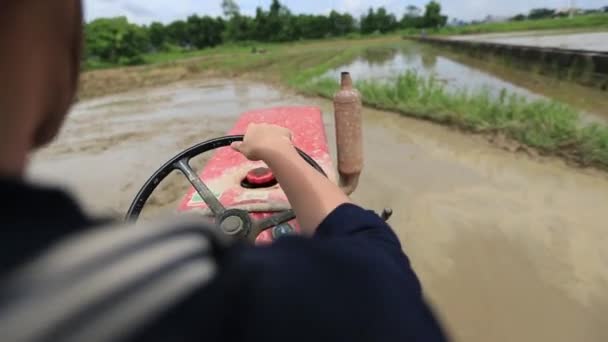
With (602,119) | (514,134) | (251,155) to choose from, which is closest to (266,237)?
(251,155)

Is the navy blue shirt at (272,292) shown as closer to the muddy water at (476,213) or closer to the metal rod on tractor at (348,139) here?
the muddy water at (476,213)

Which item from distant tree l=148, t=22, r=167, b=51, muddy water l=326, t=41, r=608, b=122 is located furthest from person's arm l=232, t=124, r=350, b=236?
distant tree l=148, t=22, r=167, b=51

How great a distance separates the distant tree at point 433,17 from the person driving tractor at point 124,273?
62623 millimetres

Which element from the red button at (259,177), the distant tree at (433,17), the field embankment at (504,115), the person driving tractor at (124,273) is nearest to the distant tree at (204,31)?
the distant tree at (433,17)

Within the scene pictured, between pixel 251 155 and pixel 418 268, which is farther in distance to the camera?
pixel 418 268

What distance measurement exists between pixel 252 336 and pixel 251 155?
2.66 feet

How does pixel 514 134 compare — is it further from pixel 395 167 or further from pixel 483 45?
pixel 483 45

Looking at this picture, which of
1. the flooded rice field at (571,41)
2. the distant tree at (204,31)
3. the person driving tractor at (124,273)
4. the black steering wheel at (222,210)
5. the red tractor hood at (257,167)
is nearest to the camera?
the person driving tractor at (124,273)

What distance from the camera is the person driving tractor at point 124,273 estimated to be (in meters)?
0.22

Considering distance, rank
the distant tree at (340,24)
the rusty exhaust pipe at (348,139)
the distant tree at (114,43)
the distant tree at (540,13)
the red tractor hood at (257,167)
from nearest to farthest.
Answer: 1. the red tractor hood at (257,167)
2. the rusty exhaust pipe at (348,139)
3. the distant tree at (114,43)
4. the distant tree at (340,24)
5. the distant tree at (540,13)

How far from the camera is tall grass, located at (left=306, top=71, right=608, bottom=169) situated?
357 cm

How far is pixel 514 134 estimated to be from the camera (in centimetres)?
416

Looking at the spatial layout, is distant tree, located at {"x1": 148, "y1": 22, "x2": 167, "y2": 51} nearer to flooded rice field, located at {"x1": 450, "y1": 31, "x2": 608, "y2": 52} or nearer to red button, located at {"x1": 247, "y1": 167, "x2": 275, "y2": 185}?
flooded rice field, located at {"x1": 450, "y1": 31, "x2": 608, "y2": 52}

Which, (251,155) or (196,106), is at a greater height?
(251,155)
